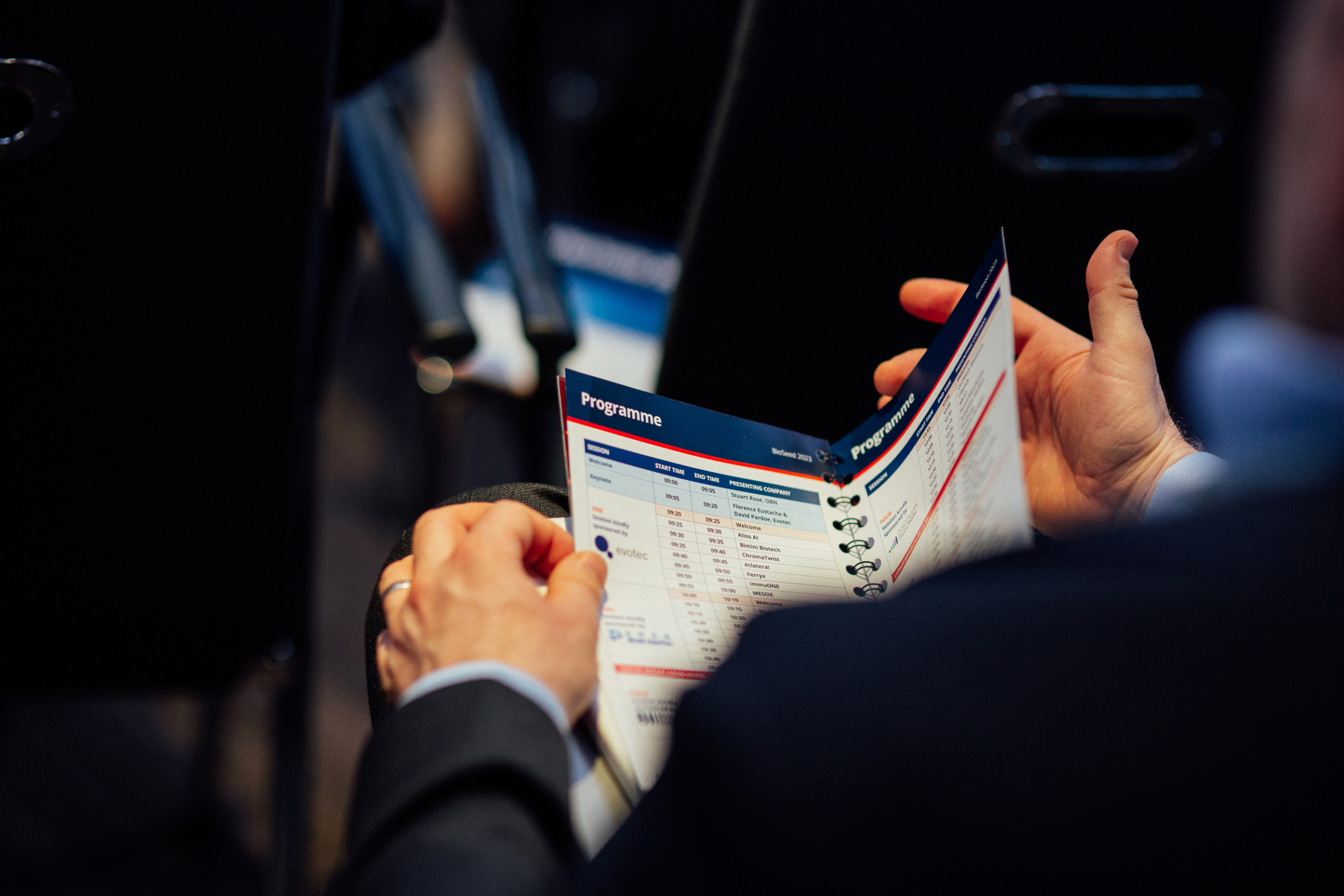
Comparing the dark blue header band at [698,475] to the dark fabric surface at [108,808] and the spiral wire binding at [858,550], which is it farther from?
the dark fabric surface at [108,808]

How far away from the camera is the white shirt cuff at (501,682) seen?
0.44 metres

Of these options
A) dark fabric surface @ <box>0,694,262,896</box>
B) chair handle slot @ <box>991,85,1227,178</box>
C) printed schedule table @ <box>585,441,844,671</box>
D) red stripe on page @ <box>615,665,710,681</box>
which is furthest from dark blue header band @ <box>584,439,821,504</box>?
dark fabric surface @ <box>0,694,262,896</box>

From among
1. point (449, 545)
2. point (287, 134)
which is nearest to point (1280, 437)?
point (449, 545)

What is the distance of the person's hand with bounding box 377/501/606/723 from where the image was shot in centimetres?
46

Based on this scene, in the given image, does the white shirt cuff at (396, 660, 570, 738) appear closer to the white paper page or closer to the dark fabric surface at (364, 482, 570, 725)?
the dark fabric surface at (364, 482, 570, 725)

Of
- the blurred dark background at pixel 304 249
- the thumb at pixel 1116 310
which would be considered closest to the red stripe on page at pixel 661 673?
the blurred dark background at pixel 304 249

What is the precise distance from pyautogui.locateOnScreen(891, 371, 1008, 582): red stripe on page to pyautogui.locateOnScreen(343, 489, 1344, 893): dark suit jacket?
0.13 m

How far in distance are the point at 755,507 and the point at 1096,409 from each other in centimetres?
22

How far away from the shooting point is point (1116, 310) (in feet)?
1.90

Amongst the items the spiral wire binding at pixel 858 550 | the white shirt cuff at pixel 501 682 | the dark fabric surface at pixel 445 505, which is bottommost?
the dark fabric surface at pixel 445 505

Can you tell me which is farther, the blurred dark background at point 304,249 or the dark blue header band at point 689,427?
the blurred dark background at point 304,249

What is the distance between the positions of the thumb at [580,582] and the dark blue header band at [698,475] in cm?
6

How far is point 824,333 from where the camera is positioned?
0.88 meters

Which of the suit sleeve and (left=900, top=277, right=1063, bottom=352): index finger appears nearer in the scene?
the suit sleeve
